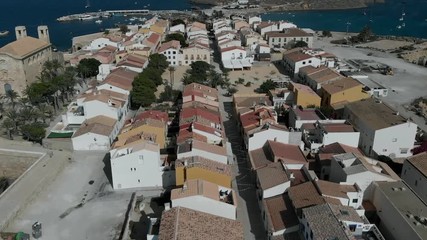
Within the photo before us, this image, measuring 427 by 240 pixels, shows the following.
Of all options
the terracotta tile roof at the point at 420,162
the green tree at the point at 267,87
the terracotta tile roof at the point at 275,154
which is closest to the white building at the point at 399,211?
the terracotta tile roof at the point at 420,162

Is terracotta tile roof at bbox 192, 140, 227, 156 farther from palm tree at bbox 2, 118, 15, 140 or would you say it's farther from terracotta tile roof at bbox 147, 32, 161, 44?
terracotta tile roof at bbox 147, 32, 161, 44

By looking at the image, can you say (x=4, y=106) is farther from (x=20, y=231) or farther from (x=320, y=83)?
(x=320, y=83)

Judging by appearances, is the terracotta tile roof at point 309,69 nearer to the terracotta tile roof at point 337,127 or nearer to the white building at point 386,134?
the white building at point 386,134

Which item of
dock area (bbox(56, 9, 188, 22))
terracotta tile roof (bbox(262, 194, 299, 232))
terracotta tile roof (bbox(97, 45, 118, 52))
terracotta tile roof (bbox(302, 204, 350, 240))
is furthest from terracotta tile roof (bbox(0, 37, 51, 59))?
dock area (bbox(56, 9, 188, 22))

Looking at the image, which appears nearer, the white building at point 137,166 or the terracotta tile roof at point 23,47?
the white building at point 137,166

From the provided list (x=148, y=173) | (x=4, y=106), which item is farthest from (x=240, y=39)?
(x=148, y=173)

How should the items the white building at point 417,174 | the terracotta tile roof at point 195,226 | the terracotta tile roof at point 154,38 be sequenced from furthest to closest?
1. the terracotta tile roof at point 154,38
2. the white building at point 417,174
3. the terracotta tile roof at point 195,226

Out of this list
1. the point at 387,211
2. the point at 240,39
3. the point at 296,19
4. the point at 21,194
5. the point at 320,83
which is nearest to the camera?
the point at 387,211
